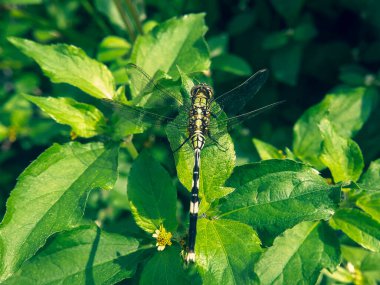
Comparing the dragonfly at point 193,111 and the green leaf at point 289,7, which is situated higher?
the green leaf at point 289,7

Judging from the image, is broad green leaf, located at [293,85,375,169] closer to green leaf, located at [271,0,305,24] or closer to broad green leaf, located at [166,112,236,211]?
broad green leaf, located at [166,112,236,211]

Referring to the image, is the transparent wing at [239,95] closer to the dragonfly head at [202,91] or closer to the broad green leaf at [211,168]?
the dragonfly head at [202,91]

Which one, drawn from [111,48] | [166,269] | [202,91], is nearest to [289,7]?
[111,48]

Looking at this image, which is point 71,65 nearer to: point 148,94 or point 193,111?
point 148,94

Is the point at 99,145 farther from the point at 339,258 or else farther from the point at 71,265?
the point at 339,258

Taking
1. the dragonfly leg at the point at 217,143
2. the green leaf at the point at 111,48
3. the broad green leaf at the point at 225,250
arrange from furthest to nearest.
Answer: the green leaf at the point at 111,48 < the dragonfly leg at the point at 217,143 < the broad green leaf at the point at 225,250

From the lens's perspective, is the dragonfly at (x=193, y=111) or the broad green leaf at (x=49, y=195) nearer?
the broad green leaf at (x=49, y=195)

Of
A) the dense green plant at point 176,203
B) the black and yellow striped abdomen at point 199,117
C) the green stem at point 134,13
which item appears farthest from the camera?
the green stem at point 134,13

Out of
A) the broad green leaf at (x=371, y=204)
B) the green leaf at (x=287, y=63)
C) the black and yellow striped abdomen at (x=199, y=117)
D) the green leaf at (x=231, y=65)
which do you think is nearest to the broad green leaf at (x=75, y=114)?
the black and yellow striped abdomen at (x=199, y=117)
